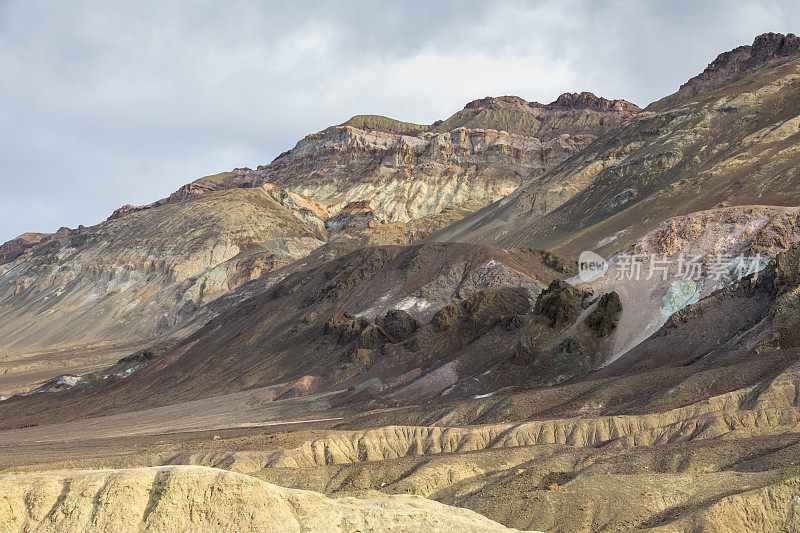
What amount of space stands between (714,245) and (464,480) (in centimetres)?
3848

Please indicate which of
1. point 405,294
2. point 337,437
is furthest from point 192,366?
point 337,437

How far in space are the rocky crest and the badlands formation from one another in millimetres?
1009

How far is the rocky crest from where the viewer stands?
149500mm

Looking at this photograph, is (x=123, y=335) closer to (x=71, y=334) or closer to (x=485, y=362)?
(x=71, y=334)

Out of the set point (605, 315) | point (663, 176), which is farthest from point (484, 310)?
point (663, 176)

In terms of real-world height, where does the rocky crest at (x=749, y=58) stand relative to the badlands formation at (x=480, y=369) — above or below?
above

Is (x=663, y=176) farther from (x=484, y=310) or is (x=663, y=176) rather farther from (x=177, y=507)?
(x=177, y=507)

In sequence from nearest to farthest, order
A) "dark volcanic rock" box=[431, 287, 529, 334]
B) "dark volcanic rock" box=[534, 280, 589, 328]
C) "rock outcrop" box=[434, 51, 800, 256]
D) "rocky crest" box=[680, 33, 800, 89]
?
"dark volcanic rock" box=[534, 280, 589, 328] < "dark volcanic rock" box=[431, 287, 529, 334] < "rock outcrop" box=[434, 51, 800, 256] < "rocky crest" box=[680, 33, 800, 89]

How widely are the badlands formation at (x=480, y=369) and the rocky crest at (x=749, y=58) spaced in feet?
3.31

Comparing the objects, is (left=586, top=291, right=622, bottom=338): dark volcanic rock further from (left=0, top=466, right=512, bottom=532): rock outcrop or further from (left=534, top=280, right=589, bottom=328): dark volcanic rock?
(left=0, top=466, right=512, bottom=532): rock outcrop

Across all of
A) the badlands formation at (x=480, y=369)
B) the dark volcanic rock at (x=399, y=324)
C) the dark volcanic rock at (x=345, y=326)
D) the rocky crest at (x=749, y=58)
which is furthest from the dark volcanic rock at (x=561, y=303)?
the rocky crest at (x=749, y=58)

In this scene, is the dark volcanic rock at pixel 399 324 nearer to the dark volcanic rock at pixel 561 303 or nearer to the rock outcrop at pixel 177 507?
the dark volcanic rock at pixel 561 303

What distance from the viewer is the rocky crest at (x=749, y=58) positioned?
149500 millimetres

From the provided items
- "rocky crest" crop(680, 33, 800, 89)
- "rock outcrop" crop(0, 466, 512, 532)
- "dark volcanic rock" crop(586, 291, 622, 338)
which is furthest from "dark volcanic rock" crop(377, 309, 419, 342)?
"rocky crest" crop(680, 33, 800, 89)
